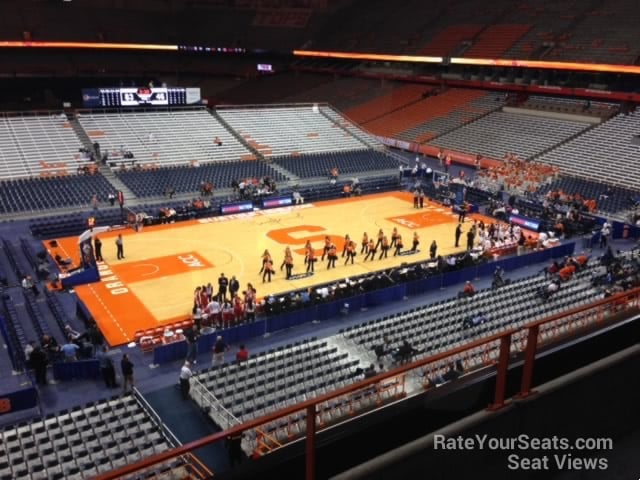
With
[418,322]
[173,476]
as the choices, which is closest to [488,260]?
[418,322]

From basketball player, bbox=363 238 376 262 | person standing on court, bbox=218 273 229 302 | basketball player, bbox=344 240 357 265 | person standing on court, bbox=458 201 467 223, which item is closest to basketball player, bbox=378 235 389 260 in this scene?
basketball player, bbox=363 238 376 262

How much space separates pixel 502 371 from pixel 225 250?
2358 centimetres

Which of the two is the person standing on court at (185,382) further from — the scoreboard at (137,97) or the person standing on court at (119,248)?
the scoreboard at (137,97)

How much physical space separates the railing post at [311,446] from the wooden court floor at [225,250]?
51.2 feet

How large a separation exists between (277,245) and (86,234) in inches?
358

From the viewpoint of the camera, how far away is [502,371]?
5418 mm

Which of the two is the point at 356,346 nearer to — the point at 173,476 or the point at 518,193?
the point at 173,476

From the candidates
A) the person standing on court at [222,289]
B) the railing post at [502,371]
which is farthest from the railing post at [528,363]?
the person standing on court at [222,289]

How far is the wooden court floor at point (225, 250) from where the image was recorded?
71.7ft

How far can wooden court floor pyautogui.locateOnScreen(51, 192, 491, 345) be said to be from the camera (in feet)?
71.7

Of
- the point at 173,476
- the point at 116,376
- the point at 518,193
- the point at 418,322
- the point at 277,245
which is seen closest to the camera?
the point at 173,476

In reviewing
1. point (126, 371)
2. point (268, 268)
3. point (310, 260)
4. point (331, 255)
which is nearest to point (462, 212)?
point (331, 255)

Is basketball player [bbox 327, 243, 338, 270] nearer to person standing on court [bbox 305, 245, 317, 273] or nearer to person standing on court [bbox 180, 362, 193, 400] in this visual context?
person standing on court [bbox 305, 245, 317, 273]

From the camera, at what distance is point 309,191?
39.1 m
